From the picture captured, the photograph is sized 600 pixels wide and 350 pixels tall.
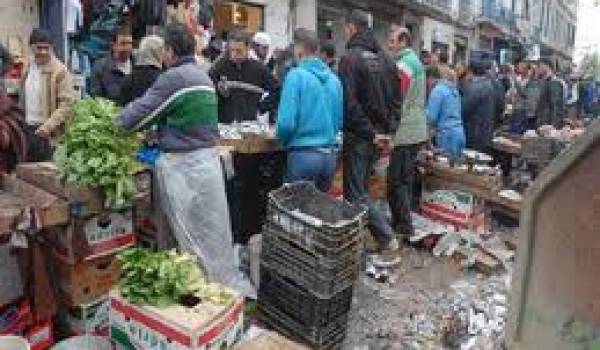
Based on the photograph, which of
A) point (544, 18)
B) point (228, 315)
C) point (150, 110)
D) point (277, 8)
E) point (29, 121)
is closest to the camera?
point (228, 315)

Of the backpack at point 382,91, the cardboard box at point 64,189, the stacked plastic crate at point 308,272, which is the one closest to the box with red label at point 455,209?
the backpack at point 382,91

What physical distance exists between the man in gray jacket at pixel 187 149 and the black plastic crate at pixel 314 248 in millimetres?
410

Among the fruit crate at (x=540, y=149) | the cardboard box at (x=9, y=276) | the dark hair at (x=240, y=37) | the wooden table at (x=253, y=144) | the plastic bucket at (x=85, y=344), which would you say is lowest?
the plastic bucket at (x=85, y=344)

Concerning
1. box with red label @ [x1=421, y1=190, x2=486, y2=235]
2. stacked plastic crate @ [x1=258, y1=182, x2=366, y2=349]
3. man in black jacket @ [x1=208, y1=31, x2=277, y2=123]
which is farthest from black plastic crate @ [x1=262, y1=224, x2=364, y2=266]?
box with red label @ [x1=421, y1=190, x2=486, y2=235]

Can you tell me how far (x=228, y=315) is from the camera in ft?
12.5

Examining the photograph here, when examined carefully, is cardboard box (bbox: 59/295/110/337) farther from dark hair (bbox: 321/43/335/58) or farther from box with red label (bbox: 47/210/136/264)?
dark hair (bbox: 321/43/335/58)

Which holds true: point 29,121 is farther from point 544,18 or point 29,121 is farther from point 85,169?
point 544,18

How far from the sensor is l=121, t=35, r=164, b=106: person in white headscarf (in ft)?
17.5

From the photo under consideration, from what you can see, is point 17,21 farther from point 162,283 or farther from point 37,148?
point 162,283

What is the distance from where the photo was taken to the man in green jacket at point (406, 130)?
23.1 feet

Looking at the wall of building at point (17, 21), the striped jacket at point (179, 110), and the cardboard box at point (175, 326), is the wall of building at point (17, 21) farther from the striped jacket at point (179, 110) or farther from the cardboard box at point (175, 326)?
the cardboard box at point (175, 326)

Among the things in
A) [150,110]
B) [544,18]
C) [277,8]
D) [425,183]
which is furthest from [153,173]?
[544,18]

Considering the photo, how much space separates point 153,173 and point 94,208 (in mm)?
695

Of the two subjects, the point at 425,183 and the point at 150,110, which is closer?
the point at 150,110
